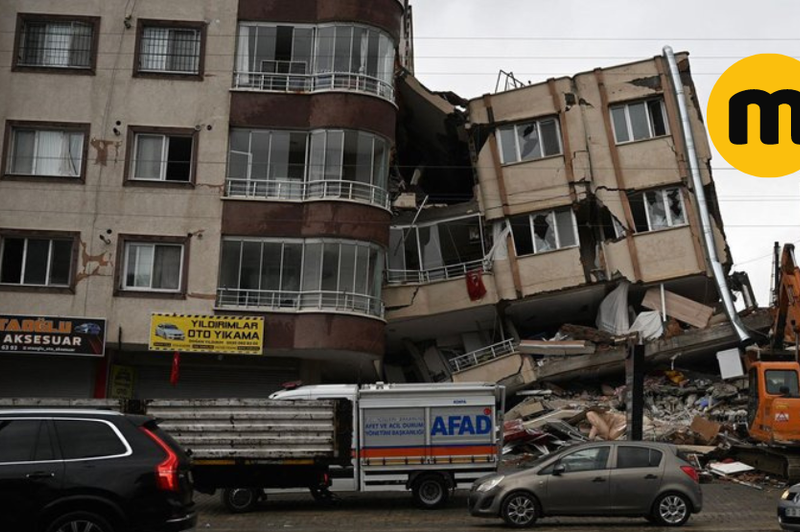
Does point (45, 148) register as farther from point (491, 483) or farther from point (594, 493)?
point (594, 493)

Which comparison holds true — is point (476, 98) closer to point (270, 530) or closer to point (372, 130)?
point (372, 130)

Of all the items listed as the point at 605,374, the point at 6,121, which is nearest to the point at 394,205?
the point at 605,374

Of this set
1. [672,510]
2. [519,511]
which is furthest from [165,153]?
[672,510]

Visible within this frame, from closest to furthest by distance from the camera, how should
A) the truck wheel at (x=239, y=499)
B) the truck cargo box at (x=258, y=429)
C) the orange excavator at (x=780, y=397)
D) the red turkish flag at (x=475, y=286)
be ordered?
the truck cargo box at (x=258, y=429) < the truck wheel at (x=239, y=499) < the orange excavator at (x=780, y=397) < the red turkish flag at (x=475, y=286)

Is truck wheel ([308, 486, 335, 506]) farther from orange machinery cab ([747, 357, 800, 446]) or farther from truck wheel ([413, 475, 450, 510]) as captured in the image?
orange machinery cab ([747, 357, 800, 446])

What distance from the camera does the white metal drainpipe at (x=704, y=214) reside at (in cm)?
3284

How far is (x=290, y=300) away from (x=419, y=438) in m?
9.32

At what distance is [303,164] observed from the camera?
29.1 m

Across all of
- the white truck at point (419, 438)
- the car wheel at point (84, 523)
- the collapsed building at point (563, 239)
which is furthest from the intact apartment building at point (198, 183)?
the car wheel at point (84, 523)

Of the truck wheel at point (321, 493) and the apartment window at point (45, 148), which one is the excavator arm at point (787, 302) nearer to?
the truck wheel at point (321, 493)

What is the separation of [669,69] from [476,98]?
22.8 ft

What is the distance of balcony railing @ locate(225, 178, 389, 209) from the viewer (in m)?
28.7

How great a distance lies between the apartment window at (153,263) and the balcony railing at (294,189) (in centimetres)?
226

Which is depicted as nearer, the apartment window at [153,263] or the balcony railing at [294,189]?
the apartment window at [153,263]
